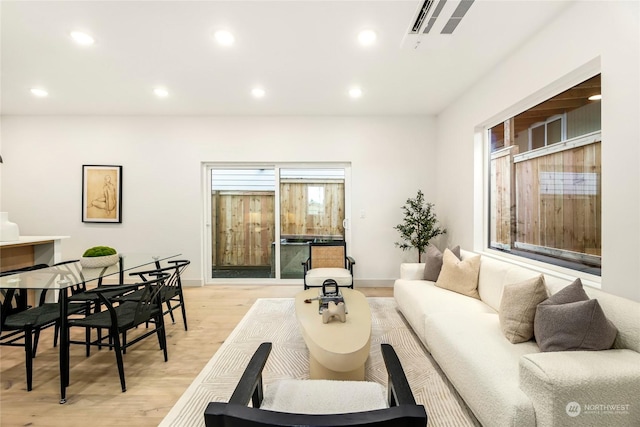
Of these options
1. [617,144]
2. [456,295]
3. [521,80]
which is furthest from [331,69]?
[456,295]

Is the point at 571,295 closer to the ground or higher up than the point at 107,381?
higher up

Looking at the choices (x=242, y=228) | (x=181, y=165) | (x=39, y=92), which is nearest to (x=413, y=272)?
(x=242, y=228)

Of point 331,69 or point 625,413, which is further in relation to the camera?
point 331,69

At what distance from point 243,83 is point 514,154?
10.4 ft

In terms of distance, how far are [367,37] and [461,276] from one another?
2431mm

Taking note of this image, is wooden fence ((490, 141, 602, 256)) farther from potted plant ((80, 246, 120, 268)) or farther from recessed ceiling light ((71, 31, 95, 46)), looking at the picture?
recessed ceiling light ((71, 31, 95, 46))

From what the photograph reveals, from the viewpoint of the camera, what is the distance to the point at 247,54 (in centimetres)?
286

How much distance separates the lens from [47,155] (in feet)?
15.5

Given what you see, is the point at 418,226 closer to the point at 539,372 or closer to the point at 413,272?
the point at 413,272

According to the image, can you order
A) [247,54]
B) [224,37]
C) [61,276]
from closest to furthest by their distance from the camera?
[61,276] → [224,37] → [247,54]

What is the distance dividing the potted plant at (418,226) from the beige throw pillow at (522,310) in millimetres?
2447

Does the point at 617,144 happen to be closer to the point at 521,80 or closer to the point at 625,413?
the point at 521,80

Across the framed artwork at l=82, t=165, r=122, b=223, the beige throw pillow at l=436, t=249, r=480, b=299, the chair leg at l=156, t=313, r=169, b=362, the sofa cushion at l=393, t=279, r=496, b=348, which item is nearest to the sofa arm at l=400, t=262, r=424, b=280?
the sofa cushion at l=393, t=279, r=496, b=348

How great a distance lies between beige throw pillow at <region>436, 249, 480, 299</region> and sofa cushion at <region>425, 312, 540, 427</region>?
1.86ft
